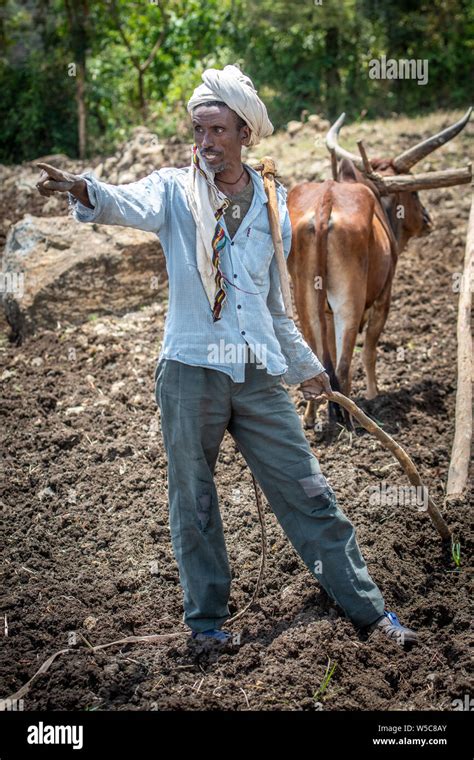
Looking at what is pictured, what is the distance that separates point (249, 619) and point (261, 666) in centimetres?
39

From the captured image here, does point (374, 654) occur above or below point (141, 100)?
below

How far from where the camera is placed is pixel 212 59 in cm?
1731

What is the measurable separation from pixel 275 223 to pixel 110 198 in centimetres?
76

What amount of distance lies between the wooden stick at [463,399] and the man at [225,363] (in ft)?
5.39

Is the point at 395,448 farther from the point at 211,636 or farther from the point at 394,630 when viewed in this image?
the point at 211,636

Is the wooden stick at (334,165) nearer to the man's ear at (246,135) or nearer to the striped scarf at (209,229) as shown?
the man's ear at (246,135)

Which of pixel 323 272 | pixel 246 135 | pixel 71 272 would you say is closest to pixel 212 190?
pixel 246 135

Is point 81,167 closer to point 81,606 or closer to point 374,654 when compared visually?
point 81,606

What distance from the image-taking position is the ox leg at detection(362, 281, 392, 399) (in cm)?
730

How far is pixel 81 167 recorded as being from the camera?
42.6 feet

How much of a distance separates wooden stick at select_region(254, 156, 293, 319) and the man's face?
266 millimetres

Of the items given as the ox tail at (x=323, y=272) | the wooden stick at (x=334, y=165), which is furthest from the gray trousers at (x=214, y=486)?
the wooden stick at (x=334, y=165)

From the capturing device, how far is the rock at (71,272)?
8430 millimetres
